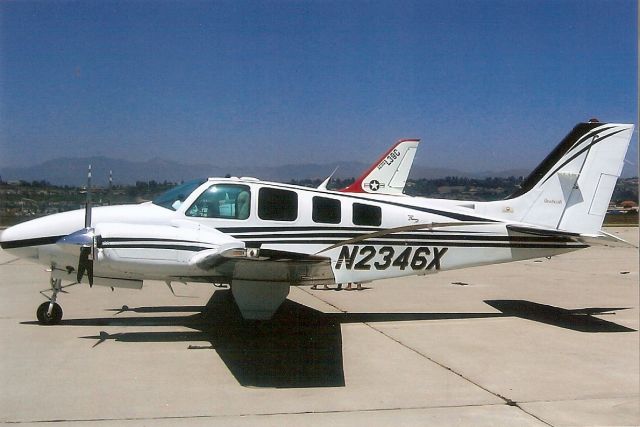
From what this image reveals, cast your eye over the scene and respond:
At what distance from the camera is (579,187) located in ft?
34.7

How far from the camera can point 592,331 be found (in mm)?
9570

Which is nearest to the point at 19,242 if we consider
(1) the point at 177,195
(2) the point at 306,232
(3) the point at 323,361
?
→ (1) the point at 177,195

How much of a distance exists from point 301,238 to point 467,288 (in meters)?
6.48

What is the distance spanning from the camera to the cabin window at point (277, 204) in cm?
921

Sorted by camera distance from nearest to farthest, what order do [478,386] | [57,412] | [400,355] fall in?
[57,412]
[478,386]
[400,355]

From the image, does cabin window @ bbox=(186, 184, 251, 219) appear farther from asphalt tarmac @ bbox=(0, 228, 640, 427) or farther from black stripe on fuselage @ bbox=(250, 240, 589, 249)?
asphalt tarmac @ bbox=(0, 228, 640, 427)

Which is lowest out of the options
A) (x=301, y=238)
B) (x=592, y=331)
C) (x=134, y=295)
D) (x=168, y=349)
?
(x=134, y=295)

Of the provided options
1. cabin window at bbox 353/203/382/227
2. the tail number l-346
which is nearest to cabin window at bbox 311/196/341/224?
cabin window at bbox 353/203/382/227

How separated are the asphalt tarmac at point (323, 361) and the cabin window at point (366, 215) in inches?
65.7

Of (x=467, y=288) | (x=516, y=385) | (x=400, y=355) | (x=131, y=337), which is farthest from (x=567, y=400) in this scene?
(x=467, y=288)

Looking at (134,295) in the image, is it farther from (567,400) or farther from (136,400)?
(567,400)

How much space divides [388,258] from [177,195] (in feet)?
11.2

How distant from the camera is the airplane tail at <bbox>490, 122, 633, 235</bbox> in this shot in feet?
34.3

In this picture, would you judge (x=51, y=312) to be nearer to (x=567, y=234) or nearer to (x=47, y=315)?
(x=47, y=315)
